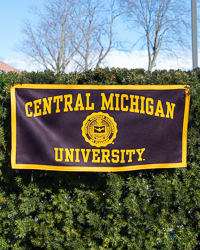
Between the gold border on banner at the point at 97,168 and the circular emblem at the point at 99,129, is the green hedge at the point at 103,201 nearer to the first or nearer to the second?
the gold border on banner at the point at 97,168

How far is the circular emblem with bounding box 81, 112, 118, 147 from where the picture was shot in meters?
3.64

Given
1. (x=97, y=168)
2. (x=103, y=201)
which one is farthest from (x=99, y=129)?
(x=103, y=201)

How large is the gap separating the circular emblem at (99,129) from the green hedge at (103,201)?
490 millimetres

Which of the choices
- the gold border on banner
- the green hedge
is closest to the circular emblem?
the gold border on banner

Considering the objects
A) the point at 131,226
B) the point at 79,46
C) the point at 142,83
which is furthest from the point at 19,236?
the point at 79,46

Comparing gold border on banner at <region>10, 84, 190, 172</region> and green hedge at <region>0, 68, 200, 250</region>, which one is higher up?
gold border on banner at <region>10, 84, 190, 172</region>

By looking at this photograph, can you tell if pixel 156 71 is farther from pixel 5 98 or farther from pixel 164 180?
pixel 5 98

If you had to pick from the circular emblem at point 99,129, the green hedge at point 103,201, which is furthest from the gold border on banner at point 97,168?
the circular emblem at point 99,129

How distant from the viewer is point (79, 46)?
2941 cm

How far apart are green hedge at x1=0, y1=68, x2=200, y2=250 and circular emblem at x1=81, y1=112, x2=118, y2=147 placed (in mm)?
490

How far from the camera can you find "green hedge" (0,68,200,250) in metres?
3.69

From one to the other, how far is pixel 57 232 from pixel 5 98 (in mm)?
1906

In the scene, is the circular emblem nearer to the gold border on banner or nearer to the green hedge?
the gold border on banner

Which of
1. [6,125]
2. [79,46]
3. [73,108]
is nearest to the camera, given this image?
[73,108]
